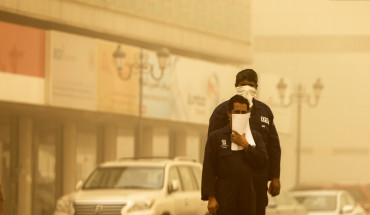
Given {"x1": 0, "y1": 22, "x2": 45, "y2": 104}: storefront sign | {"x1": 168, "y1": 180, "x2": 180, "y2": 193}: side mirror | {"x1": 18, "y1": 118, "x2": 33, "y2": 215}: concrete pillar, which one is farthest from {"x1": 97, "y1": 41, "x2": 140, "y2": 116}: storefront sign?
{"x1": 168, "y1": 180, "x2": 180, "y2": 193}: side mirror

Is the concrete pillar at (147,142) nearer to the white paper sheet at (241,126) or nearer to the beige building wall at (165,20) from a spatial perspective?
the beige building wall at (165,20)

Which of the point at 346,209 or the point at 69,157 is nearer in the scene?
the point at 346,209

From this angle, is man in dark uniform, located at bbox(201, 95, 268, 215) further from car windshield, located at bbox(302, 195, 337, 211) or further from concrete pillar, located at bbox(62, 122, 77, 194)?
concrete pillar, located at bbox(62, 122, 77, 194)

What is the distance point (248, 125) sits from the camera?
9.38 m

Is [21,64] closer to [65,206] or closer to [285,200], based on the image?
[285,200]

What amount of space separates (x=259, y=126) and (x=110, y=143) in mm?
38183

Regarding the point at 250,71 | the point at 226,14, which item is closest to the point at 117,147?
the point at 226,14

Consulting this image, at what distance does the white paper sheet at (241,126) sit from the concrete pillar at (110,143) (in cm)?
3789

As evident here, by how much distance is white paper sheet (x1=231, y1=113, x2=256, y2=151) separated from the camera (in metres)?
9.27

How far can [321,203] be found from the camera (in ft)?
86.2

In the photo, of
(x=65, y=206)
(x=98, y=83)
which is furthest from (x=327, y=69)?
(x=65, y=206)

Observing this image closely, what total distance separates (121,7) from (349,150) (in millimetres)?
30045

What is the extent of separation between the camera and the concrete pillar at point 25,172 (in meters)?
39.2

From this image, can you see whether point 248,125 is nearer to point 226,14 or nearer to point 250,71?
point 250,71
